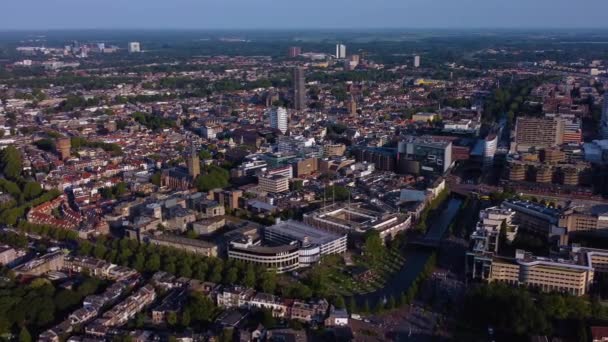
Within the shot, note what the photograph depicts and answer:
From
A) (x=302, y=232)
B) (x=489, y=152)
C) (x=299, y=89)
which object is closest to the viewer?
(x=302, y=232)

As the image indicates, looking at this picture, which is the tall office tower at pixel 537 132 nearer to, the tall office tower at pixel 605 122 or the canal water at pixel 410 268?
the tall office tower at pixel 605 122

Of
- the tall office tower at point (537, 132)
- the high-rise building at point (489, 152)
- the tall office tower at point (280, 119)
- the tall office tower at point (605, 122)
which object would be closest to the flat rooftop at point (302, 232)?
the high-rise building at point (489, 152)

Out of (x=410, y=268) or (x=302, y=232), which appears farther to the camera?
(x=302, y=232)

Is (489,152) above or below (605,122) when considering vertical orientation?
below

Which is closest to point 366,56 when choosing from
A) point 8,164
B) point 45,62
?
point 45,62

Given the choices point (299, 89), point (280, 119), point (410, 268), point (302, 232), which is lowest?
point (410, 268)

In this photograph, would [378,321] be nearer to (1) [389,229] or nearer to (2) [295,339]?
(2) [295,339]

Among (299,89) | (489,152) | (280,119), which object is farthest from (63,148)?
(489,152)

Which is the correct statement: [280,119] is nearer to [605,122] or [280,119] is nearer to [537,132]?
[537,132]
